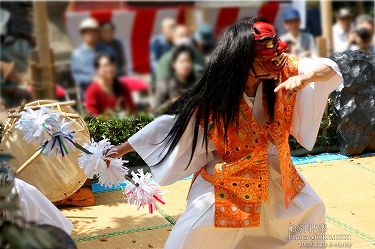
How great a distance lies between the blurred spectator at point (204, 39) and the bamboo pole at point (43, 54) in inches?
73.9

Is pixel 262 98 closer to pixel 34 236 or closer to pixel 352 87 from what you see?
pixel 34 236

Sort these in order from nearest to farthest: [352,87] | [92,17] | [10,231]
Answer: [10,231] < [352,87] < [92,17]

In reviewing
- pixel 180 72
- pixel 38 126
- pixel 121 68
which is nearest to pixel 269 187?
pixel 38 126

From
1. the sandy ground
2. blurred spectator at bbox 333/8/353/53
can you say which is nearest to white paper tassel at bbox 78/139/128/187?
the sandy ground

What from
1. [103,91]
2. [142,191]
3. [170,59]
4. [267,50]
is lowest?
[103,91]

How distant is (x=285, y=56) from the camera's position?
3316 mm

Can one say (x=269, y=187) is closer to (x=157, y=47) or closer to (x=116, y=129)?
(x=116, y=129)

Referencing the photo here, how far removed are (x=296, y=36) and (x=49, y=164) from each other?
5.24 metres

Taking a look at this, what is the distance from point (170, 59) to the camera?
8.00m

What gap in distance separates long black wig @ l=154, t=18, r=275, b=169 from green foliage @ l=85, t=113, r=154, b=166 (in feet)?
9.15

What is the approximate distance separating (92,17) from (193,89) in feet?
16.8

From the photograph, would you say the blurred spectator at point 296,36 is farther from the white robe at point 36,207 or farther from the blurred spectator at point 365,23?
the white robe at point 36,207

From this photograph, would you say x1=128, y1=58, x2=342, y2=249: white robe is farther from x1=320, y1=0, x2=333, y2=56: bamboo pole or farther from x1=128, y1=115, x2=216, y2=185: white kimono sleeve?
x1=320, y1=0, x2=333, y2=56: bamboo pole

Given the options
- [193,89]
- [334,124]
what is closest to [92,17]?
[334,124]
